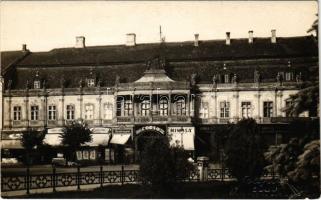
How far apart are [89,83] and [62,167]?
12.7 feet

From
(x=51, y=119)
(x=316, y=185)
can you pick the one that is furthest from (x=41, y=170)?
(x=316, y=185)

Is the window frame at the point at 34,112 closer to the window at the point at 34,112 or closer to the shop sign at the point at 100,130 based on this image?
the window at the point at 34,112

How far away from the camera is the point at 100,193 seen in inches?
553

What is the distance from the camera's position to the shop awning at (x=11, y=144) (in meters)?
15.0

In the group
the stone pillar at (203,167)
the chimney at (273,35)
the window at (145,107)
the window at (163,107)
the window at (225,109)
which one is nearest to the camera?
the chimney at (273,35)

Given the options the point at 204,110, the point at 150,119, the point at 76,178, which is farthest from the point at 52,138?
the point at 204,110

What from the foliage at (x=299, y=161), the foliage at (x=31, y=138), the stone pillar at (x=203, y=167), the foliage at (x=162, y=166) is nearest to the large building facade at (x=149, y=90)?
the foliage at (x=31, y=138)

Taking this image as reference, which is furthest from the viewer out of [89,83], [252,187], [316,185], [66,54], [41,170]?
[89,83]

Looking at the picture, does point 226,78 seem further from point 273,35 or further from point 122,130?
point 122,130

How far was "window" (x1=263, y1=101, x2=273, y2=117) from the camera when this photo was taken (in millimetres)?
15984

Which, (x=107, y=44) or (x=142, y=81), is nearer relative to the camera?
(x=107, y=44)

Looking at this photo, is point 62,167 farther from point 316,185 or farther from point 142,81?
point 316,185

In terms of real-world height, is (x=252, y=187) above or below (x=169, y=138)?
below

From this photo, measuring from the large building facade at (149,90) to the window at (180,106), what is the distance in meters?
0.04
